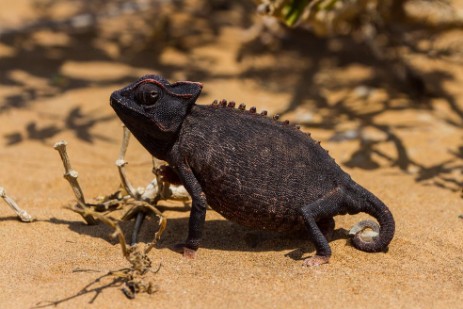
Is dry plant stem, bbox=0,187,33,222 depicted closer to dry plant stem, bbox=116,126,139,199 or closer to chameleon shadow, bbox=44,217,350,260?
chameleon shadow, bbox=44,217,350,260

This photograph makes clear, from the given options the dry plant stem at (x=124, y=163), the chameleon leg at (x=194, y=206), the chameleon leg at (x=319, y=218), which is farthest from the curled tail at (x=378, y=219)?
the dry plant stem at (x=124, y=163)

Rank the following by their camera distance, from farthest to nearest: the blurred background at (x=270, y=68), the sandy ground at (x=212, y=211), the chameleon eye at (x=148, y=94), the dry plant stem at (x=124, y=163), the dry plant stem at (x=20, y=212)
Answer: the blurred background at (x=270, y=68)
the dry plant stem at (x=124, y=163)
the dry plant stem at (x=20, y=212)
the chameleon eye at (x=148, y=94)
the sandy ground at (x=212, y=211)

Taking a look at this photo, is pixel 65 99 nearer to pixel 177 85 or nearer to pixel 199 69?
pixel 199 69

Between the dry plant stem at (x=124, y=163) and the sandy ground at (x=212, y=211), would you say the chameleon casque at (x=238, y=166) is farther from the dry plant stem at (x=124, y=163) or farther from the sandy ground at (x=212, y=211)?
the dry plant stem at (x=124, y=163)

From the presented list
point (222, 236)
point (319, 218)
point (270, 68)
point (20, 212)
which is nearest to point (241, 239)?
point (222, 236)

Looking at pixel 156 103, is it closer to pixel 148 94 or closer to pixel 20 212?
pixel 148 94
